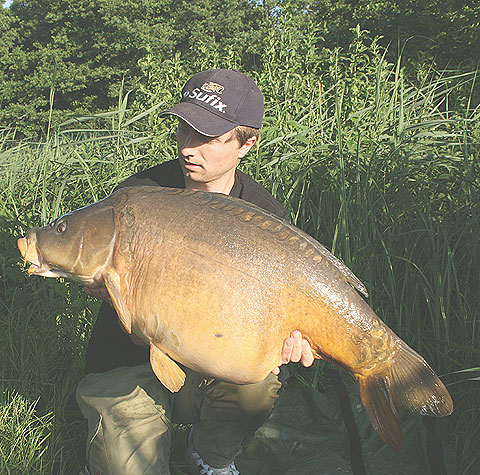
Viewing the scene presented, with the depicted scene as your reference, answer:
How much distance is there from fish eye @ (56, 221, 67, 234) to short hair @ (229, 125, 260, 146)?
679 millimetres

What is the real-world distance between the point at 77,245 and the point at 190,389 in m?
0.80

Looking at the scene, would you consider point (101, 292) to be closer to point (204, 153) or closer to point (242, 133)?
point (204, 153)

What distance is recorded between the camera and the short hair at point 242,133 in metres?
1.87

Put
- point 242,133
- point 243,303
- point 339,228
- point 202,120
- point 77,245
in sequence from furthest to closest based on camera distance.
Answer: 1. point 339,228
2. point 242,133
3. point 202,120
4. point 77,245
5. point 243,303

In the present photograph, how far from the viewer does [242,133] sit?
1.90 metres

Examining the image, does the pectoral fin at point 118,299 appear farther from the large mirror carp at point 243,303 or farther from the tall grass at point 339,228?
the tall grass at point 339,228

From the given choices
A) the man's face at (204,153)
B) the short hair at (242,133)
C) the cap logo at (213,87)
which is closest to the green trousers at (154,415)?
the man's face at (204,153)

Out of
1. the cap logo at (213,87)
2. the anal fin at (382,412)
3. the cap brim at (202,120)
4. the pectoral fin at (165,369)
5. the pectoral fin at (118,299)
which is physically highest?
the cap logo at (213,87)

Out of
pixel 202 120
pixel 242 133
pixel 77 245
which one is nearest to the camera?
pixel 77 245

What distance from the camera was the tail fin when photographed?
4.49 feet

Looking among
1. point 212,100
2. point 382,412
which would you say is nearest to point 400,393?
point 382,412

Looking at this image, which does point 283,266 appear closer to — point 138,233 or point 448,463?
point 138,233

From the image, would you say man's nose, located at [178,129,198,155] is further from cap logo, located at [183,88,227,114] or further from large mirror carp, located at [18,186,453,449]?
large mirror carp, located at [18,186,453,449]

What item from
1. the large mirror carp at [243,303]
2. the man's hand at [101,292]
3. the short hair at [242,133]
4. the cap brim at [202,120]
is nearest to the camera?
the large mirror carp at [243,303]
